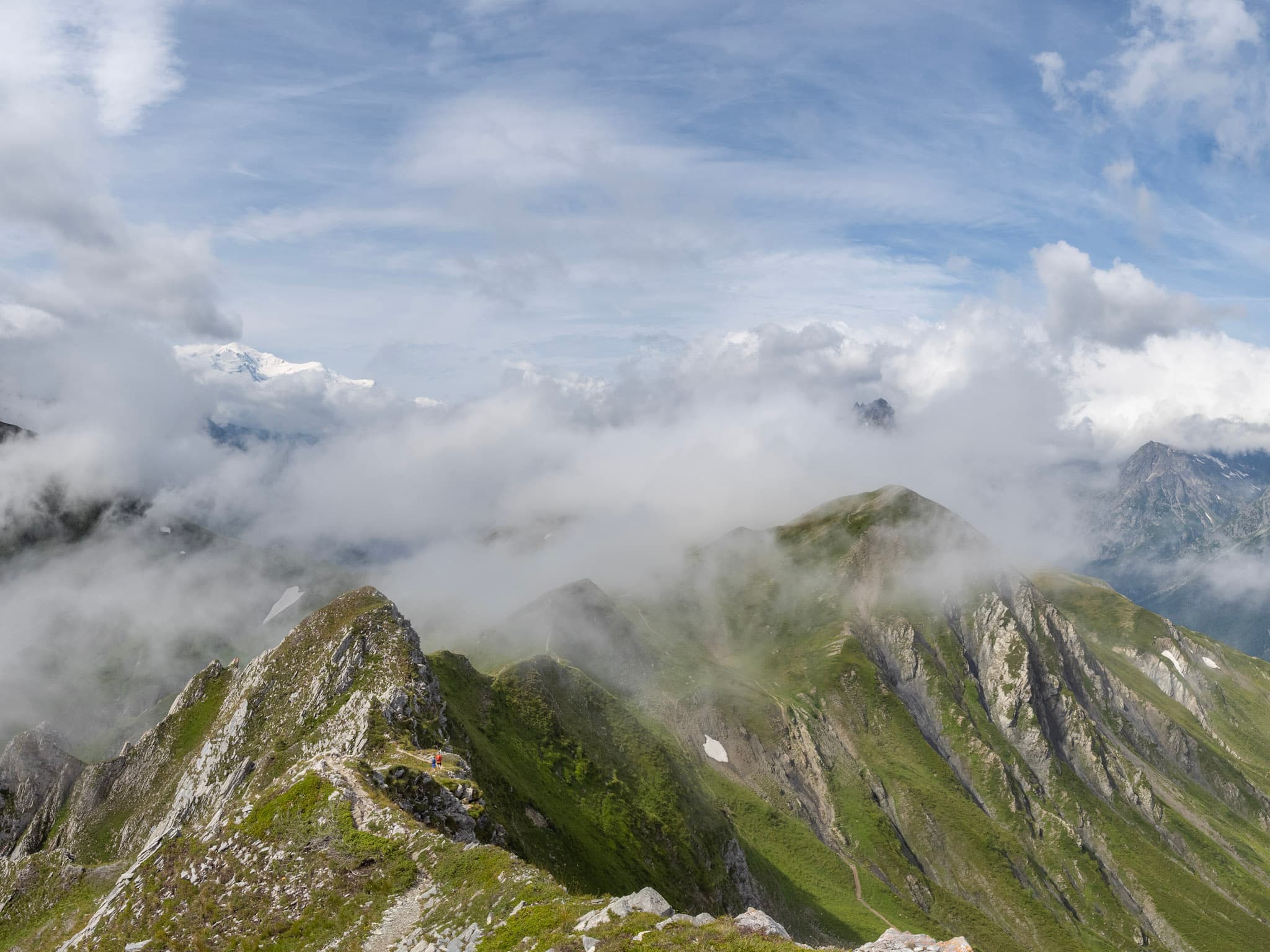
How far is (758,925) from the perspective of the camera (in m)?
31.1

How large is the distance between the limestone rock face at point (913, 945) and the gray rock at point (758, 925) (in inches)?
139

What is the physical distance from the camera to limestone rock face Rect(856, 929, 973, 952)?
89.7ft

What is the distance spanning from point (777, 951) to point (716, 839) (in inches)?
4875

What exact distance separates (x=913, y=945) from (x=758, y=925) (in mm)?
6244

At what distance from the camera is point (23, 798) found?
106m

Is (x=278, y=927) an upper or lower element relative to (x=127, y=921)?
upper

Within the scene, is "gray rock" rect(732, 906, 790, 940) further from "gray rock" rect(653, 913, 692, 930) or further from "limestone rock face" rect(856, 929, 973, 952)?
"limestone rock face" rect(856, 929, 973, 952)

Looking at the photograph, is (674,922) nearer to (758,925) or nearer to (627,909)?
(627,909)

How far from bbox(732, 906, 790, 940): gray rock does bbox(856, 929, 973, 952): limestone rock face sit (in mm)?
3528

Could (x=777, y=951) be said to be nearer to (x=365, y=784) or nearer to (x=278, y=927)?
(x=278, y=927)

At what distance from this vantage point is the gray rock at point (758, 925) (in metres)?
30.3

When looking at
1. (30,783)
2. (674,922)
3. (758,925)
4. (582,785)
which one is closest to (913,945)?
(758,925)

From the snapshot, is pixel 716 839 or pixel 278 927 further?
pixel 716 839

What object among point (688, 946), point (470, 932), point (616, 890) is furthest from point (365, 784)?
point (616, 890)
